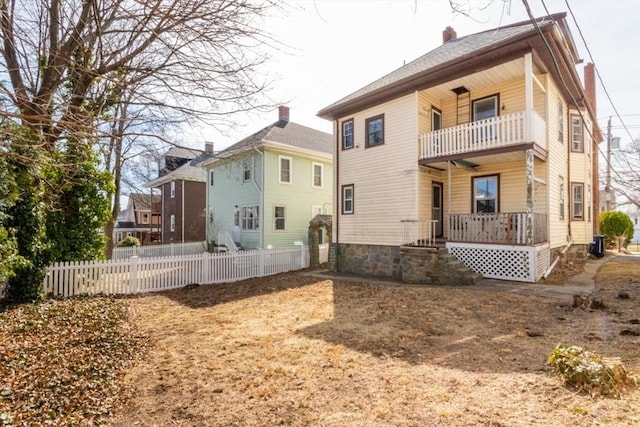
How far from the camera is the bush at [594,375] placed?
310cm

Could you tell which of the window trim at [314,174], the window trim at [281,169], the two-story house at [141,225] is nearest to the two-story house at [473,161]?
the window trim at [281,169]

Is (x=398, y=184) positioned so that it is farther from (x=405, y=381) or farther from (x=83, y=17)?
(x=83, y=17)

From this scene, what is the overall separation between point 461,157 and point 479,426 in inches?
356

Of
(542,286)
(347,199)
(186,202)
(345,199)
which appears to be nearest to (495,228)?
(542,286)

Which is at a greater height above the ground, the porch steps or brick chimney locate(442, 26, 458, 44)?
brick chimney locate(442, 26, 458, 44)

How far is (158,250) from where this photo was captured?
2016cm

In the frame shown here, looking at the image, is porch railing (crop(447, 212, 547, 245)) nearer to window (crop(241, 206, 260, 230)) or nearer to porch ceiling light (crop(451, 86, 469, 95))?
porch ceiling light (crop(451, 86, 469, 95))

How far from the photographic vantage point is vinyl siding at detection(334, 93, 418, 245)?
460 inches

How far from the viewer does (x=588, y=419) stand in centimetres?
271

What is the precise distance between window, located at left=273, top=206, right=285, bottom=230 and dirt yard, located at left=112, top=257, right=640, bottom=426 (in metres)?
9.73

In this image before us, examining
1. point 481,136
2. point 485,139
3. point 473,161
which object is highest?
point 481,136

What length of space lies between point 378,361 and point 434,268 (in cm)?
637

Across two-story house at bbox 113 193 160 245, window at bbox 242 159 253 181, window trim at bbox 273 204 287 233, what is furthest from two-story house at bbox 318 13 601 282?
two-story house at bbox 113 193 160 245

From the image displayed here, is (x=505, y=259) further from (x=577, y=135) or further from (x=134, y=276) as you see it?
(x=134, y=276)
